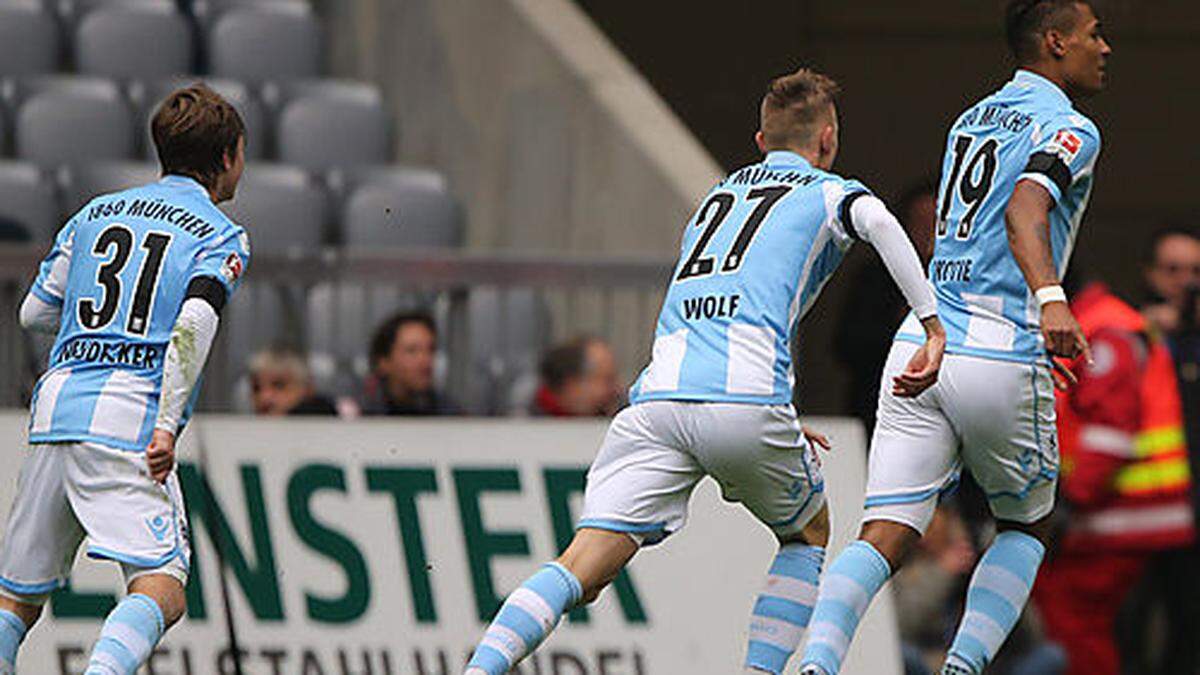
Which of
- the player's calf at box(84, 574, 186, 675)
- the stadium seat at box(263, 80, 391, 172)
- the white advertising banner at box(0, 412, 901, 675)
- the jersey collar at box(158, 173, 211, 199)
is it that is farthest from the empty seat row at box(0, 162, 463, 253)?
the player's calf at box(84, 574, 186, 675)

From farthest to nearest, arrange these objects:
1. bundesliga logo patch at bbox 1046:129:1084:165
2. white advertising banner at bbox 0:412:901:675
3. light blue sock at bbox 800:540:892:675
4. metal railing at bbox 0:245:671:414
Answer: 1. metal railing at bbox 0:245:671:414
2. white advertising banner at bbox 0:412:901:675
3. bundesliga logo patch at bbox 1046:129:1084:165
4. light blue sock at bbox 800:540:892:675

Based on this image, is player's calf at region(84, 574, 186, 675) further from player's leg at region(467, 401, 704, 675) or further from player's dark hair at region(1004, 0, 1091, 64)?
player's dark hair at region(1004, 0, 1091, 64)

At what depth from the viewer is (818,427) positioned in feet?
34.9

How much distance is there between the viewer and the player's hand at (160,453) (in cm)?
788

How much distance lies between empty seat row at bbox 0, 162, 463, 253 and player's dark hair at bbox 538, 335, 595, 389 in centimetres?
161

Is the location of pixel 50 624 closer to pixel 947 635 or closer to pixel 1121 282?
pixel 947 635

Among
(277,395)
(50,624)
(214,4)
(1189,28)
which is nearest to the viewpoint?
(50,624)

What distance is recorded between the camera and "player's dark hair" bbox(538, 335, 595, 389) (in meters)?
11.2

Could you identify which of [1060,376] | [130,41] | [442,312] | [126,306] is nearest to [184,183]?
[126,306]

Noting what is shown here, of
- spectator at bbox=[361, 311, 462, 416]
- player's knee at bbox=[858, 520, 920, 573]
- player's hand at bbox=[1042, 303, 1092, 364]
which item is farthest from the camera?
spectator at bbox=[361, 311, 462, 416]

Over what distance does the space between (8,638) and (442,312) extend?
365 centimetres

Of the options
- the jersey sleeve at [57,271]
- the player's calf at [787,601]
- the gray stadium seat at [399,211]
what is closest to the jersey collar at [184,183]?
the jersey sleeve at [57,271]

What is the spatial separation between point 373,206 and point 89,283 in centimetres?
517

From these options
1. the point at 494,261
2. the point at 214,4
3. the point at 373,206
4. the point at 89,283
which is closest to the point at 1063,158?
the point at 89,283
